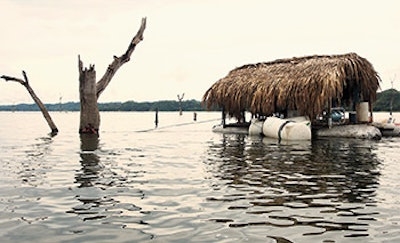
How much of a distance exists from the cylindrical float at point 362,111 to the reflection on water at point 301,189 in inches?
474

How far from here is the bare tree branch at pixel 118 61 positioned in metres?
28.2

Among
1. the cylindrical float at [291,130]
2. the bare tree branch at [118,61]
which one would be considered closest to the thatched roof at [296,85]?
the cylindrical float at [291,130]

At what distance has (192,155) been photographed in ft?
49.6

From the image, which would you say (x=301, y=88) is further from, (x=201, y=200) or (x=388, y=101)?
(x=388, y=101)

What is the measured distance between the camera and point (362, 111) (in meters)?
25.7

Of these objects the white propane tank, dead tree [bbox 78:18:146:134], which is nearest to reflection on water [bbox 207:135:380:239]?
the white propane tank

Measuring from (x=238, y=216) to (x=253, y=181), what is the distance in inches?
122

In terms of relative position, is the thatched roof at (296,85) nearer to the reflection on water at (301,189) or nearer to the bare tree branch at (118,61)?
the bare tree branch at (118,61)

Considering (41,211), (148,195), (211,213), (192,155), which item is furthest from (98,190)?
(192,155)

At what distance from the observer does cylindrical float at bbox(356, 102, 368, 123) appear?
25609 millimetres

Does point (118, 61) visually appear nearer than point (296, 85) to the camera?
No

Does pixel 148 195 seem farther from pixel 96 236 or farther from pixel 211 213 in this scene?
pixel 96 236

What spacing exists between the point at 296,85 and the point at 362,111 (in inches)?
187

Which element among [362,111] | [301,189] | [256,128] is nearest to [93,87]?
[256,128]
